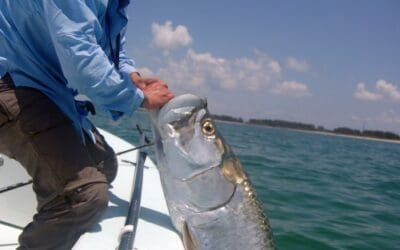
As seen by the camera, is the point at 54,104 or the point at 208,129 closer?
the point at 208,129

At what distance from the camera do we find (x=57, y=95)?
2.59m

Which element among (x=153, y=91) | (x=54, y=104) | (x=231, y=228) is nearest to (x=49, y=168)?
(x=54, y=104)

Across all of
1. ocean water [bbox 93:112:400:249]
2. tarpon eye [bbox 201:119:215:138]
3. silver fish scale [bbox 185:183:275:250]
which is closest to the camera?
silver fish scale [bbox 185:183:275:250]

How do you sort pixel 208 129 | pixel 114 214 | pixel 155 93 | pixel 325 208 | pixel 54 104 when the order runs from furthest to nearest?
1. pixel 325 208
2. pixel 114 214
3. pixel 54 104
4. pixel 155 93
5. pixel 208 129

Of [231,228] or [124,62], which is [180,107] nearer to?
[231,228]

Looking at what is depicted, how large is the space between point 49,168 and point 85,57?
2.05ft

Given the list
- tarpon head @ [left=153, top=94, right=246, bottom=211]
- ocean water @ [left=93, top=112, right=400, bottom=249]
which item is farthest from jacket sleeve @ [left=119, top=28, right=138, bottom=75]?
tarpon head @ [left=153, top=94, right=246, bottom=211]

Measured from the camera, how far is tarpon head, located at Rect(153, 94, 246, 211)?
2.12 meters

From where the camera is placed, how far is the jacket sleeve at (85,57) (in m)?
2.22

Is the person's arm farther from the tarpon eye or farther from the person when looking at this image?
the tarpon eye

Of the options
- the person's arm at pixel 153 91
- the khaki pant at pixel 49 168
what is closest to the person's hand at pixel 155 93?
the person's arm at pixel 153 91

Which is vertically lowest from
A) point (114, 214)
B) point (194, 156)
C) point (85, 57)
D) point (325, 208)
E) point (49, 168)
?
point (325, 208)

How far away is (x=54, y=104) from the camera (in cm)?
255

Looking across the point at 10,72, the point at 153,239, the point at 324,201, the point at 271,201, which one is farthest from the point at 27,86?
the point at 324,201
